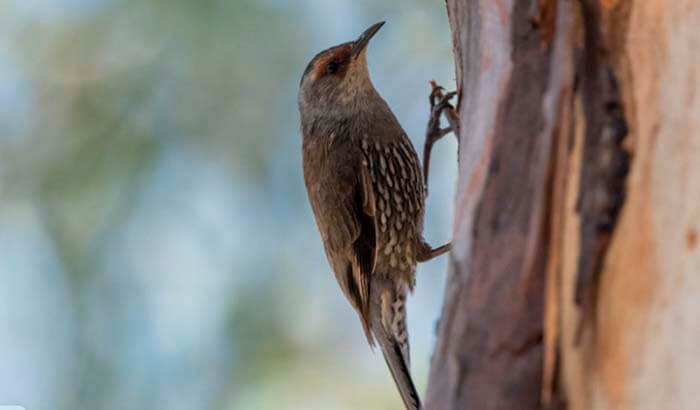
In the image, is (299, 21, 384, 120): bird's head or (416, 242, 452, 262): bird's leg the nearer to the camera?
(416, 242, 452, 262): bird's leg

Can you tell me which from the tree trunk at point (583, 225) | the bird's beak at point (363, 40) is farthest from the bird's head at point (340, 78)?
the tree trunk at point (583, 225)

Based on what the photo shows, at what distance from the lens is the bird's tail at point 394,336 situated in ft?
12.3

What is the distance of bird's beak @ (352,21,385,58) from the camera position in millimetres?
4336

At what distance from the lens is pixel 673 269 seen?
1671 millimetres

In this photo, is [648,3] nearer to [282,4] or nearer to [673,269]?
[673,269]

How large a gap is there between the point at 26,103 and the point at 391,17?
1.74m

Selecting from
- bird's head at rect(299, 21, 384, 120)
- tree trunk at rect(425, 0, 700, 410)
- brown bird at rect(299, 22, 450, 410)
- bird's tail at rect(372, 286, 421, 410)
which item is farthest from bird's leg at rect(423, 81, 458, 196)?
tree trunk at rect(425, 0, 700, 410)

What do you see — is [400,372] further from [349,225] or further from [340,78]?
[340,78]

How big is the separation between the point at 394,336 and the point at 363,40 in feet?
4.02

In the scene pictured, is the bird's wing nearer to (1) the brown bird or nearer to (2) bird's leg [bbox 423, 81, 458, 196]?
(1) the brown bird

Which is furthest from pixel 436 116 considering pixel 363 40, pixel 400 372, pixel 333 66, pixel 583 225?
pixel 583 225

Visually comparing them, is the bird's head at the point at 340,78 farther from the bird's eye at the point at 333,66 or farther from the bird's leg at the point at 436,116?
the bird's leg at the point at 436,116

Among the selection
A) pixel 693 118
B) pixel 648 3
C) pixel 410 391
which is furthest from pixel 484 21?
pixel 410 391

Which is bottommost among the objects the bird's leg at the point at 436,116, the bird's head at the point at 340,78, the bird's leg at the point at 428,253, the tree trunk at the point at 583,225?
the tree trunk at the point at 583,225
